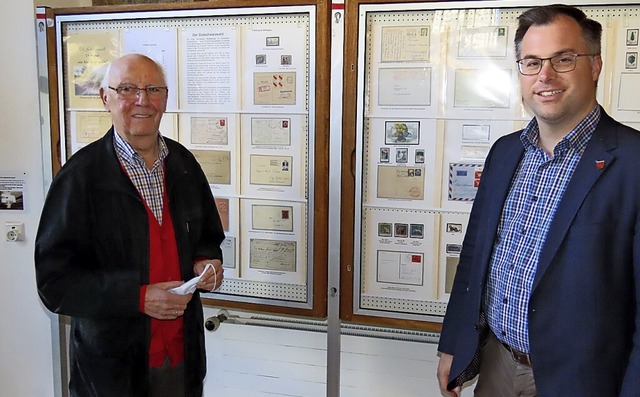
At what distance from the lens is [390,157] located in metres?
1.97

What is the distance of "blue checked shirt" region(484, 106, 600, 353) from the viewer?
1329 millimetres

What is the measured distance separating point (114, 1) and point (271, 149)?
1.06m

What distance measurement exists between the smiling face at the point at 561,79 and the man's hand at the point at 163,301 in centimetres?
107

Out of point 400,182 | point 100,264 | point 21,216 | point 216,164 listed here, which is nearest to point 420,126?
point 400,182

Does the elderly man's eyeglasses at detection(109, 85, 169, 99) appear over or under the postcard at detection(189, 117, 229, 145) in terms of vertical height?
over

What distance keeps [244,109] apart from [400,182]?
2.18ft

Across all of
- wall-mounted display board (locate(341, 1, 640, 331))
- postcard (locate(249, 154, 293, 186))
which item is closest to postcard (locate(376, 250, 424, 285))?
wall-mounted display board (locate(341, 1, 640, 331))

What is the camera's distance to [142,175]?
158 centimetres

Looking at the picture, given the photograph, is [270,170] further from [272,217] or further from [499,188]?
[499,188]

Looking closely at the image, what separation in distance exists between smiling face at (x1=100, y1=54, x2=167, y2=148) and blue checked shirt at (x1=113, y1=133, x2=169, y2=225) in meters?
0.03

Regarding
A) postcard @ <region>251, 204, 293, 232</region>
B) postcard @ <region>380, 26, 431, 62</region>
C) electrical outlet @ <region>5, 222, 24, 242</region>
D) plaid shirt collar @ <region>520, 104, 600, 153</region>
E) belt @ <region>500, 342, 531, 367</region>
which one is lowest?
belt @ <region>500, 342, 531, 367</region>

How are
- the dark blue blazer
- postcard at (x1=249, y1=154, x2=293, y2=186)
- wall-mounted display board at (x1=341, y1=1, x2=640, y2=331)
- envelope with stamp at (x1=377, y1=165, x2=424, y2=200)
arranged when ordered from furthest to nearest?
postcard at (x1=249, y1=154, x2=293, y2=186)
envelope with stamp at (x1=377, y1=165, x2=424, y2=200)
wall-mounted display board at (x1=341, y1=1, x2=640, y2=331)
the dark blue blazer

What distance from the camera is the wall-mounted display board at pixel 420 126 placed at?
1.85m

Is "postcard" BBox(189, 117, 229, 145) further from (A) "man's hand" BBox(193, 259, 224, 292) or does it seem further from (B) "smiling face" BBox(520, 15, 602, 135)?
(B) "smiling face" BBox(520, 15, 602, 135)
